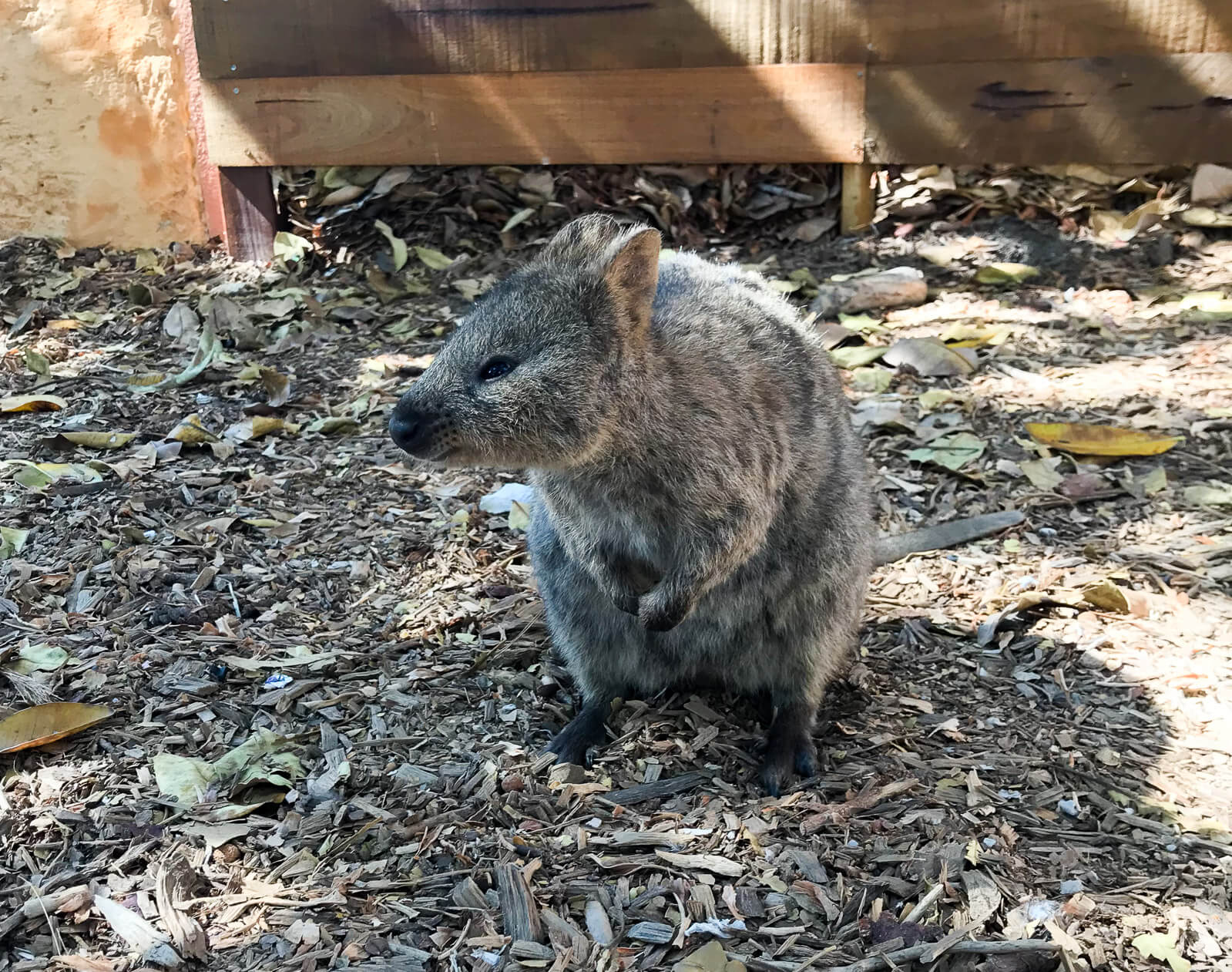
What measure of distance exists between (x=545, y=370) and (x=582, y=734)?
48.0 inches

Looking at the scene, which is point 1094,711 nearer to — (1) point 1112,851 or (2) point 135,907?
(1) point 1112,851

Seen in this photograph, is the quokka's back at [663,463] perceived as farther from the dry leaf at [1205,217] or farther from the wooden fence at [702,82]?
the dry leaf at [1205,217]

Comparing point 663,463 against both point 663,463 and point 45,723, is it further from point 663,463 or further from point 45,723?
point 45,723

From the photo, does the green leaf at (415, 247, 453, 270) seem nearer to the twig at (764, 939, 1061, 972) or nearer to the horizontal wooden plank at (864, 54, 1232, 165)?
the horizontal wooden plank at (864, 54, 1232, 165)

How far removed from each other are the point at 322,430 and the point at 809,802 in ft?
10.8

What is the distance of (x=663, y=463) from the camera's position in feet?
11.0

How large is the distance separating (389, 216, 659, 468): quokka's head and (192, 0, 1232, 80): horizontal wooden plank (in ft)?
12.3

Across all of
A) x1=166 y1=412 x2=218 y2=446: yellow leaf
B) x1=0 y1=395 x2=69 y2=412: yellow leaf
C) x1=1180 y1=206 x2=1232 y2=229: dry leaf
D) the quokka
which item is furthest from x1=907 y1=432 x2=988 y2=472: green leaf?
x1=0 y1=395 x2=69 y2=412: yellow leaf

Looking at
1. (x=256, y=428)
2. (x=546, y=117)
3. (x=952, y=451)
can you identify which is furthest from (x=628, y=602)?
(x=546, y=117)

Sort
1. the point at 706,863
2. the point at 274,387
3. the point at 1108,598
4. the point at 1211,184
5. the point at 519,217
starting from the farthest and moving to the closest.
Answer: the point at 519,217, the point at 1211,184, the point at 274,387, the point at 1108,598, the point at 706,863

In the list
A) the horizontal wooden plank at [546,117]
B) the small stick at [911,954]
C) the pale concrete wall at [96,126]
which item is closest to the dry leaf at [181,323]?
the pale concrete wall at [96,126]

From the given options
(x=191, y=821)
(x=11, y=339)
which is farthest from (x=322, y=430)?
(x=191, y=821)

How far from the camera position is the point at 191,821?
3109mm

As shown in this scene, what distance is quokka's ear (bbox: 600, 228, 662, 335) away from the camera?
3.29 metres
